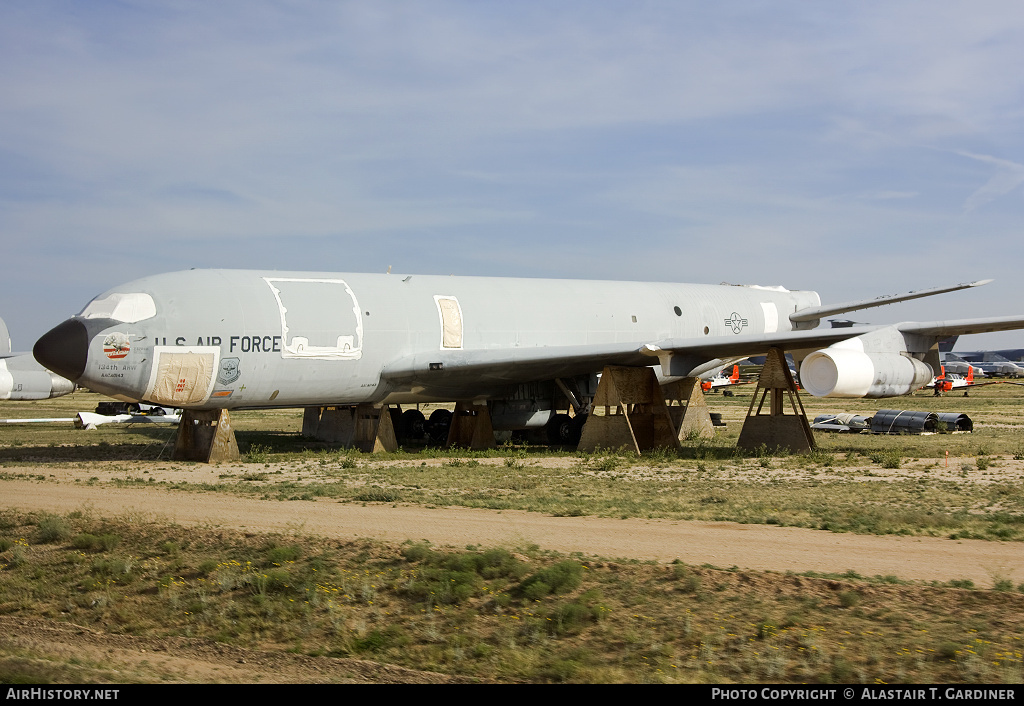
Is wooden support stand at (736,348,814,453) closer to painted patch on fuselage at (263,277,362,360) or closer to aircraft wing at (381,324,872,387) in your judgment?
aircraft wing at (381,324,872,387)

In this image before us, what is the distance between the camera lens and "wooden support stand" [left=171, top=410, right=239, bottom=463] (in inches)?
922

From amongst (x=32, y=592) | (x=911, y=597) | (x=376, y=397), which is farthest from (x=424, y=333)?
(x=911, y=597)

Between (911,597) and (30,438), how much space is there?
29775 millimetres

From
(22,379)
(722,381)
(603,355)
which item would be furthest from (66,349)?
(722,381)

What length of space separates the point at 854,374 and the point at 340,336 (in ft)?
40.5

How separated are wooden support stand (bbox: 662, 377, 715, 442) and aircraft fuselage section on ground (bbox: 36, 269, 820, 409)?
2947 millimetres

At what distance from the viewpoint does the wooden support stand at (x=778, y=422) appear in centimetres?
2456

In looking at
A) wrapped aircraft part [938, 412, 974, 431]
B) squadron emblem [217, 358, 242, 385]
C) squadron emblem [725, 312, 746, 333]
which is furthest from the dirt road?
wrapped aircraft part [938, 412, 974, 431]

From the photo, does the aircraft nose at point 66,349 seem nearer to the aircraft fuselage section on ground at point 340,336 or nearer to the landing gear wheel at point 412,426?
the aircraft fuselage section on ground at point 340,336

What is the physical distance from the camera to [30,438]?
103 feet

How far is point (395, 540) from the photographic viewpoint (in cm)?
1266

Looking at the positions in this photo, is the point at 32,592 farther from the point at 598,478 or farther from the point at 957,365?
the point at 957,365

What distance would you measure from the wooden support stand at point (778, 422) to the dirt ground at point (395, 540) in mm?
11637

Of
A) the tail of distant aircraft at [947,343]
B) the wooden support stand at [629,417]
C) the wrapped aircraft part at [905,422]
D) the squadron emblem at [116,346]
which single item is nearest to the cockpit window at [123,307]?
the squadron emblem at [116,346]
